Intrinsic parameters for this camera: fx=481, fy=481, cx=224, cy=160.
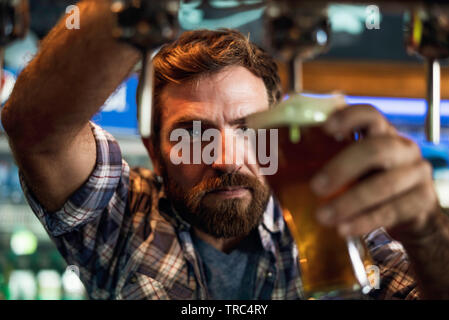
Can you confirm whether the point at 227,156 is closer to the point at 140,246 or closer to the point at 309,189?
the point at 140,246

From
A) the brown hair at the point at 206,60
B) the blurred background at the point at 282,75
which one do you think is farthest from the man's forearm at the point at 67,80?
the blurred background at the point at 282,75

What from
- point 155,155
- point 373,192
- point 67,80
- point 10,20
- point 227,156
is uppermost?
point 10,20

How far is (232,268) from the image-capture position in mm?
1445

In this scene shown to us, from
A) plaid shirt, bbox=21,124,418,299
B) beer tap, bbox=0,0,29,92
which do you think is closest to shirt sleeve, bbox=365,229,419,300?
plaid shirt, bbox=21,124,418,299

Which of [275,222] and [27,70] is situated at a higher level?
[27,70]

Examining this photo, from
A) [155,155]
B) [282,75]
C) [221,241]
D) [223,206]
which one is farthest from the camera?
[282,75]

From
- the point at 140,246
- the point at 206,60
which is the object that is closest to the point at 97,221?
the point at 140,246

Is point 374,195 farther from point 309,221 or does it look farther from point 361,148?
point 309,221

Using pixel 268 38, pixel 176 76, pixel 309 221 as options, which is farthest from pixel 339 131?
pixel 176 76

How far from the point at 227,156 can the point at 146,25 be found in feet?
2.72

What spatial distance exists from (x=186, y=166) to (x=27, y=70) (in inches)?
26.9
